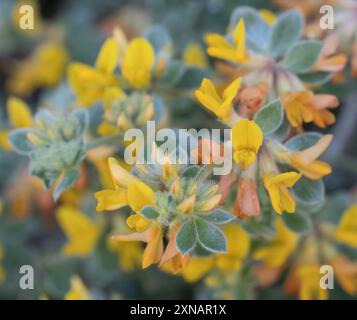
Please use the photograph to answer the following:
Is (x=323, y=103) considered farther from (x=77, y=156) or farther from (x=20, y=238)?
(x=20, y=238)

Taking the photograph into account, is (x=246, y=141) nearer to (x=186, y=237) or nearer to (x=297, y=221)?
(x=186, y=237)

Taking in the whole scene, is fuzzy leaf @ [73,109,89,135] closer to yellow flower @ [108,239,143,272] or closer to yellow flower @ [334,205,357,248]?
yellow flower @ [108,239,143,272]

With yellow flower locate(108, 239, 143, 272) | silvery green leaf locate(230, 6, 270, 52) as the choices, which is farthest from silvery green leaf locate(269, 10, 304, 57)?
yellow flower locate(108, 239, 143, 272)

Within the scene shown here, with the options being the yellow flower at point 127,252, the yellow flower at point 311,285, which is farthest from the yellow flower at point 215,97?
the yellow flower at point 127,252

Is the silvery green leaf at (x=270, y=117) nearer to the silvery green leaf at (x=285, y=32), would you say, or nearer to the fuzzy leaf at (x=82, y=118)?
the silvery green leaf at (x=285, y=32)

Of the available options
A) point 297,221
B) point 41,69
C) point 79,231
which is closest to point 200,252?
point 297,221
